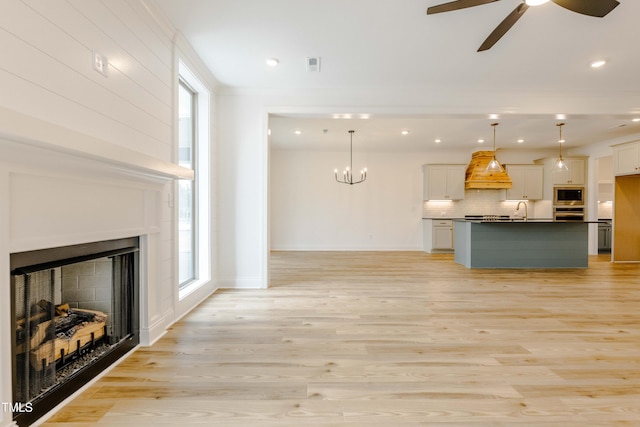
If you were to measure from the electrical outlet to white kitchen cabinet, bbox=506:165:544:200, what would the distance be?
865 cm

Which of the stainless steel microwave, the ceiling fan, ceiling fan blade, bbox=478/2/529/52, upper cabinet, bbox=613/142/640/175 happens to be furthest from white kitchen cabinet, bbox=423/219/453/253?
the ceiling fan

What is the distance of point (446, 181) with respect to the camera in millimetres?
8117

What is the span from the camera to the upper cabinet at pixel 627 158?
5.95 m

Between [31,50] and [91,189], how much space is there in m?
0.70

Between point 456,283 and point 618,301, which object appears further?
point 456,283

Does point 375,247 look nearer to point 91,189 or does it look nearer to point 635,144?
point 635,144

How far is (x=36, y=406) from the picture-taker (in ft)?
4.89

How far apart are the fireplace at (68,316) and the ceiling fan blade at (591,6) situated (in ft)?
10.8

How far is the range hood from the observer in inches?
299

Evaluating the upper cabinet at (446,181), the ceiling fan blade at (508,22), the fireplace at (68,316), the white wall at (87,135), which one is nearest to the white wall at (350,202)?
the upper cabinet at (446,181)

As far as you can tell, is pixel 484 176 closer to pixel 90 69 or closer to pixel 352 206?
pixel 352 206

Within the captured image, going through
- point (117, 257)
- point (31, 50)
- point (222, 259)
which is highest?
point (31, 50)

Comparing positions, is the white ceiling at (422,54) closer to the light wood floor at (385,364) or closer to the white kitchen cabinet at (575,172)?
the light wood floor at (385,364)

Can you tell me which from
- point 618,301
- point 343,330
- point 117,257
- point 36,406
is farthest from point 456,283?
point 36,406
